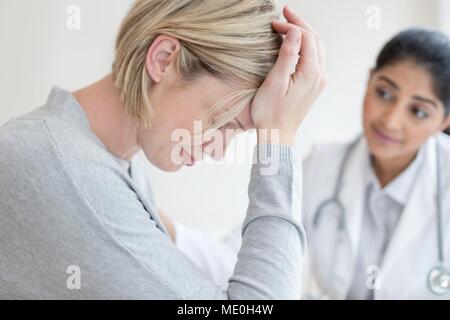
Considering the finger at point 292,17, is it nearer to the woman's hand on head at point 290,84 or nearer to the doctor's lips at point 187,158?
the woman's hand on head at point 290,84

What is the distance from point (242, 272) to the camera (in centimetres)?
60

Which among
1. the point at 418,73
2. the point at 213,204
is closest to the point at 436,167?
the point at 418,73

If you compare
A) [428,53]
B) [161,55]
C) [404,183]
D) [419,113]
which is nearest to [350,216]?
[404,183]

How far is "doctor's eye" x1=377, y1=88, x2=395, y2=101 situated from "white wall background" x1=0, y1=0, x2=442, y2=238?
19 cm

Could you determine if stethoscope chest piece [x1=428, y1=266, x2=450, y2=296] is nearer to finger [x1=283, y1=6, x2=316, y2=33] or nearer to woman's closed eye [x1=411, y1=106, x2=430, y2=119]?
woman's closed eye [x1=411, y1=106, x2=430, y2=119]

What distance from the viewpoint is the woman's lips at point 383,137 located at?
4.00 feet

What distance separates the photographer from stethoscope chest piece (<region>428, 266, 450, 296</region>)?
1.07m

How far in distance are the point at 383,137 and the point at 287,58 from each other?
0.65m

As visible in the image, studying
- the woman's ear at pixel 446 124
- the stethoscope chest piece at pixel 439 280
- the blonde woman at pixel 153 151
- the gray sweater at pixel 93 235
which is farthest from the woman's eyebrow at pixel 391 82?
the gray sweater at pixel 93 235

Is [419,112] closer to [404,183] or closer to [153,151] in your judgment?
[404,183]

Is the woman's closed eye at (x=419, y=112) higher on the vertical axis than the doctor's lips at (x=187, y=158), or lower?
lower

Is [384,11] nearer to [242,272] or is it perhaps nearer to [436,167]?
[436,167]

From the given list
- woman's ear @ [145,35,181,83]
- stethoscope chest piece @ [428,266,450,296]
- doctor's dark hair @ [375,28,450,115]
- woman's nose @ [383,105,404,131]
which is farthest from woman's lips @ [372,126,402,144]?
woman's ear @ [145,35,181,83]

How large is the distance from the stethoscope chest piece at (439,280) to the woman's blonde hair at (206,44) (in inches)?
25.1
